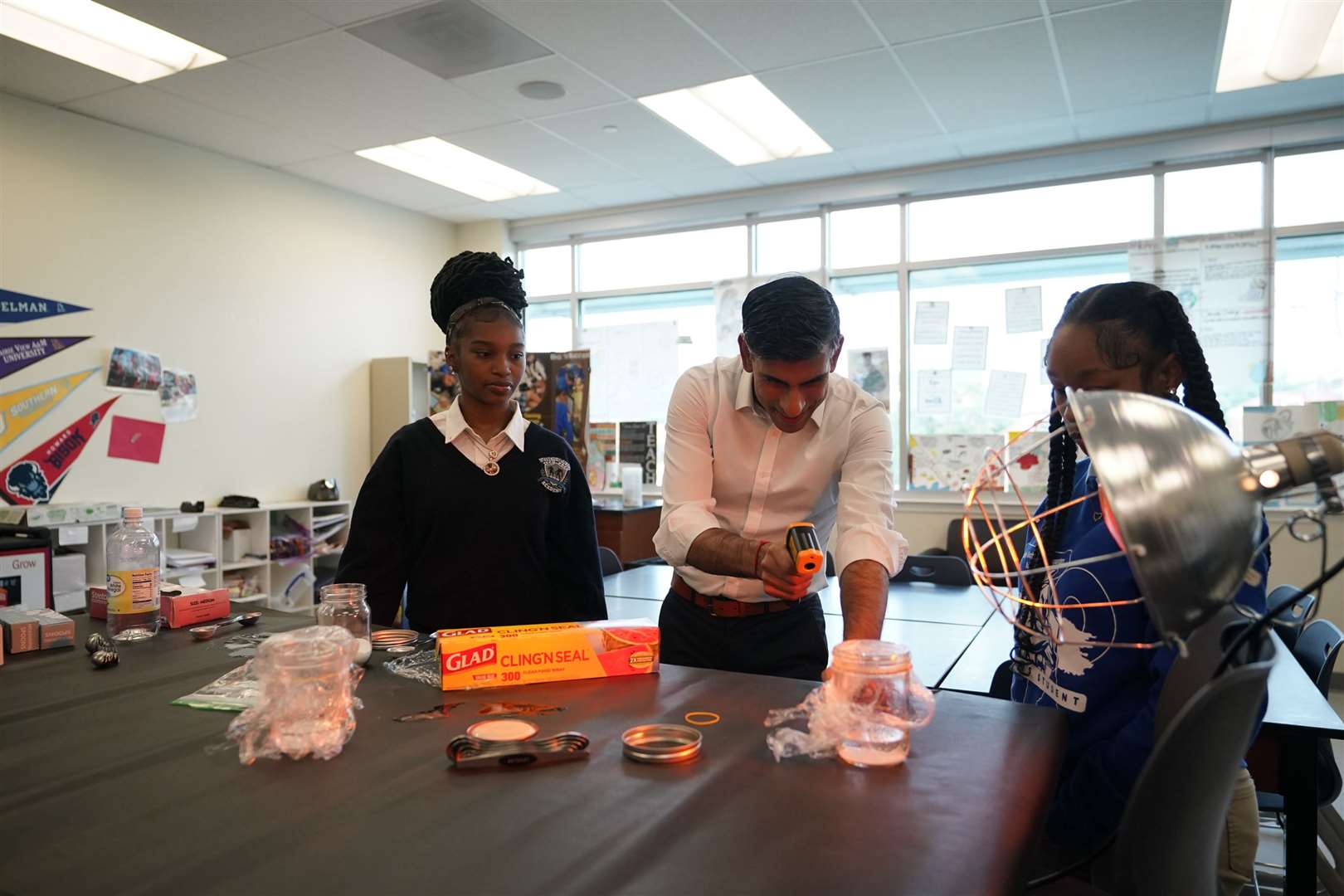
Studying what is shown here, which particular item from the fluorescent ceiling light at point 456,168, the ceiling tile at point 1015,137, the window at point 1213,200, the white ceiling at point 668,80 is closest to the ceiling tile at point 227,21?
the white ceiling at point 668,80

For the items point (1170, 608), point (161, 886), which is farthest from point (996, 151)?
point (161, 886)

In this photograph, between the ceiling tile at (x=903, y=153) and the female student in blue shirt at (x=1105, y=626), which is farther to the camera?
the ceiling tile at (x=903, y=153)

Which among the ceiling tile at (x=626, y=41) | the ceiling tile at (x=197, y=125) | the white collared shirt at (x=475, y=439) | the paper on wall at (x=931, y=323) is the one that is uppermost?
the ceiling tile at (x=626, y=41)

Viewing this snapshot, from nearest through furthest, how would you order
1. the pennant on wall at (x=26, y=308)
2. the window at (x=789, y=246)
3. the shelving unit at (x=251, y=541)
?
the pennant on wall at (x=26, y=308), the shelving unit at (x=251, y=541), the window at (x=789, y=246)

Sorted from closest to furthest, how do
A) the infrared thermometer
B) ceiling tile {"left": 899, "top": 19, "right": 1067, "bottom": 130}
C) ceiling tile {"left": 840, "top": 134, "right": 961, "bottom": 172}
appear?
the infrared thermometer → ceiling tile {"left": 899, "top": 19, "right": 1067, "bottom": 130} → ceiling tile {"left": 840, "top": 134, "right": 961, "bottom": 172}

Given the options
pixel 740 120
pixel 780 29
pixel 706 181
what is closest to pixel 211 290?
pixel 706 181

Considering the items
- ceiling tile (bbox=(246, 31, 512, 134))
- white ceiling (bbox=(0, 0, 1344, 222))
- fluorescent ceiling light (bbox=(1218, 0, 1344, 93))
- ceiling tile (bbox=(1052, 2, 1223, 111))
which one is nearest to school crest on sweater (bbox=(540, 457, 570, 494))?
white ceiling (bbox=(0, 0, 1344, 222))

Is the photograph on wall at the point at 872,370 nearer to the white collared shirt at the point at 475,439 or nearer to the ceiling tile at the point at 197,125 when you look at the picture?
the ceiling tile at the point at 197,125

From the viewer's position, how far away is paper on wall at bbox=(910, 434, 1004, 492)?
5.63m

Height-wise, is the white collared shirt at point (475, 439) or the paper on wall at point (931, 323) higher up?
the paper on wall at point (931, 323)

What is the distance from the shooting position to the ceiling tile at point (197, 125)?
173 inches

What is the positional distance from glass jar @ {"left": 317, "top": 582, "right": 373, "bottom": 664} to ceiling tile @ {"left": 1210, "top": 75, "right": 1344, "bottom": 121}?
4915 mm

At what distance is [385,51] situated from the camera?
3.88 meters

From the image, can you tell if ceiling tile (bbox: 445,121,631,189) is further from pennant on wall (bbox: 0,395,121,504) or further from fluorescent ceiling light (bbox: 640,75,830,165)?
pennant on wall (bbox: 0,395,121,504)
